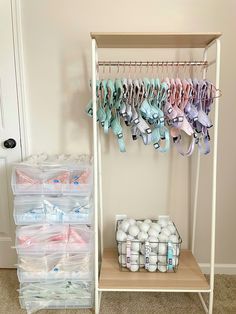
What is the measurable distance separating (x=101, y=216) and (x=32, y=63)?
1.13m

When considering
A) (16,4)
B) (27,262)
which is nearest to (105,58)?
(16,4)

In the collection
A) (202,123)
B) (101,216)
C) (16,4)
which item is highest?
→ (16,4)

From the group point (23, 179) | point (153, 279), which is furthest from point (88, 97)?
point (153, 279)

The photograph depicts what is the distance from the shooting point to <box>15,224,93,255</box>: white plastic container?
1.74 meters

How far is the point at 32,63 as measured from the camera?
6.39 feet

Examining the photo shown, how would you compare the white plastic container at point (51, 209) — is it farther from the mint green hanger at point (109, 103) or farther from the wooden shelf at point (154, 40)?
the wooden shelf at point (154, 40)

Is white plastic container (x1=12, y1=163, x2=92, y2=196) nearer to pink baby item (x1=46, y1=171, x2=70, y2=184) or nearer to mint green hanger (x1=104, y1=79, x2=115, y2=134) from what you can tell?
pink baby item (x1=46, y1=171, x2=70, y2=184)

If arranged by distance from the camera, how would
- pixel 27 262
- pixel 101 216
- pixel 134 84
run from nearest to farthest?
pixel 134 84, pixel 27 262, pixel 101 216

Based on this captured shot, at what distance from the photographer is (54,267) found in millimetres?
1773

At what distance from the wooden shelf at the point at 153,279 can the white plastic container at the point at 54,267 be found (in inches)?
5.5

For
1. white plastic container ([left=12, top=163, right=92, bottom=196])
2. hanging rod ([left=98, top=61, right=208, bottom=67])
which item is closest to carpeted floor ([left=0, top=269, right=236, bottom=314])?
white plastic container ([left=12, top=163, right=92, bottom=196])

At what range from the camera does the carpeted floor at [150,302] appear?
1804 mm

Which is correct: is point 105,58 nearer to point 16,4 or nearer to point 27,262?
point 16,4

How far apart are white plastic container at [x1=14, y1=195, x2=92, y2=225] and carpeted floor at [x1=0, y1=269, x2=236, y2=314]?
571 mm
